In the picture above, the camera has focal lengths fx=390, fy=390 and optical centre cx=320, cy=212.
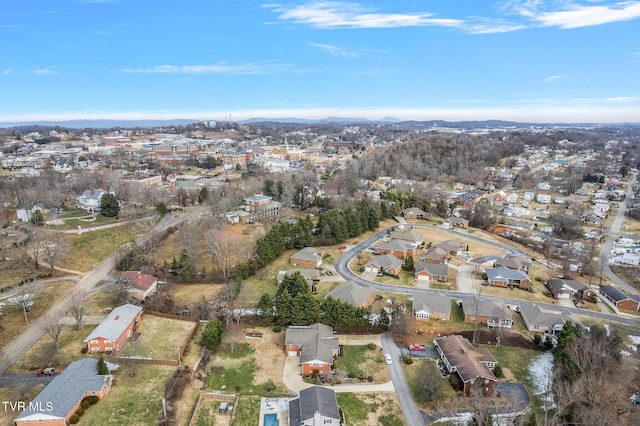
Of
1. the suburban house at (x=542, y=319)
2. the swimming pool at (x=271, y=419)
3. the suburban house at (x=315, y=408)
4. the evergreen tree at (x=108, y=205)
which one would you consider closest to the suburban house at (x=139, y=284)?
the swimming pool at (x=271, y=419)

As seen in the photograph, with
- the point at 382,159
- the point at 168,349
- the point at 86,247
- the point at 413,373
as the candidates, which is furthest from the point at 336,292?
the point at 382,159

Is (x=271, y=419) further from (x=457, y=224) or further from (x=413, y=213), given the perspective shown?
(x=413, y=213)

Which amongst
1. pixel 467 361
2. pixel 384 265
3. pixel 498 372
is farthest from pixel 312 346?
pixel 384 265

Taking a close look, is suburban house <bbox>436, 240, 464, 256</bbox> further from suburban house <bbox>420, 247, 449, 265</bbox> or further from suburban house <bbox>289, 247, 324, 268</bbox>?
suburban house <bbox>289, 247, 324, 268</bbox>

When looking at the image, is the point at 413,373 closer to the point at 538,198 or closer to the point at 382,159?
the point at 538,198

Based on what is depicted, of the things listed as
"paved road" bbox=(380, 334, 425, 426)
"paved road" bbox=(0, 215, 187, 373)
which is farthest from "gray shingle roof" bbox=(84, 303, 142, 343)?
"paved road" bbox=(380, 334, 425, 426)
